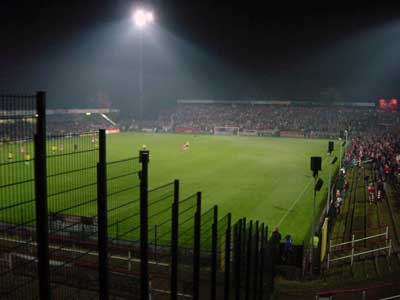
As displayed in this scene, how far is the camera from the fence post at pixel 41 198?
15.0ft

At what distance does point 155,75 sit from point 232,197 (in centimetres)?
7754

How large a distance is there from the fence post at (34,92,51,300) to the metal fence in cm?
1

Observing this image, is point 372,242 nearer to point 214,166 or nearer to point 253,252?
point 253,252

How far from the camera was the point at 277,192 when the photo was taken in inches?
1061

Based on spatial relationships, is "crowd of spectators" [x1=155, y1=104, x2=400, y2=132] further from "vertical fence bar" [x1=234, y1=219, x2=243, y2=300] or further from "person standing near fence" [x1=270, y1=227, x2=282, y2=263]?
"vertical fence bar" [x1=234, y1=219, x2=243, y2=300]

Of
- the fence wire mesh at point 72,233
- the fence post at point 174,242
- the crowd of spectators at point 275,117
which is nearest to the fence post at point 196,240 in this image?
the fence post at point 174,242

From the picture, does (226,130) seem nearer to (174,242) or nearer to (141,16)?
(141,16)

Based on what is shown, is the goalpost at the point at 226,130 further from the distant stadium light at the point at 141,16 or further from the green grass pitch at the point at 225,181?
the distant stadium light at the point at 141,16

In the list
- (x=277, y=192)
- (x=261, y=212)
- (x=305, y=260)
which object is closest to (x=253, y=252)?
(x=305, y=260)

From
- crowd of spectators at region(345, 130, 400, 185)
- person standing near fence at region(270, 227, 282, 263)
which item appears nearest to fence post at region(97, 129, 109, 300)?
person standing near fence at region(270, 227, 282, 263)

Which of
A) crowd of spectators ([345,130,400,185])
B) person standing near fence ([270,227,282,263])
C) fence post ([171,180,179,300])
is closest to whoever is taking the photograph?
fence post ([171,180,179,300])

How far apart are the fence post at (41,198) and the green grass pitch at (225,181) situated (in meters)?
5.48

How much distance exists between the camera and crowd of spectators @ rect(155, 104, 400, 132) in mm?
75500

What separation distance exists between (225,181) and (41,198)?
84.4 ft
